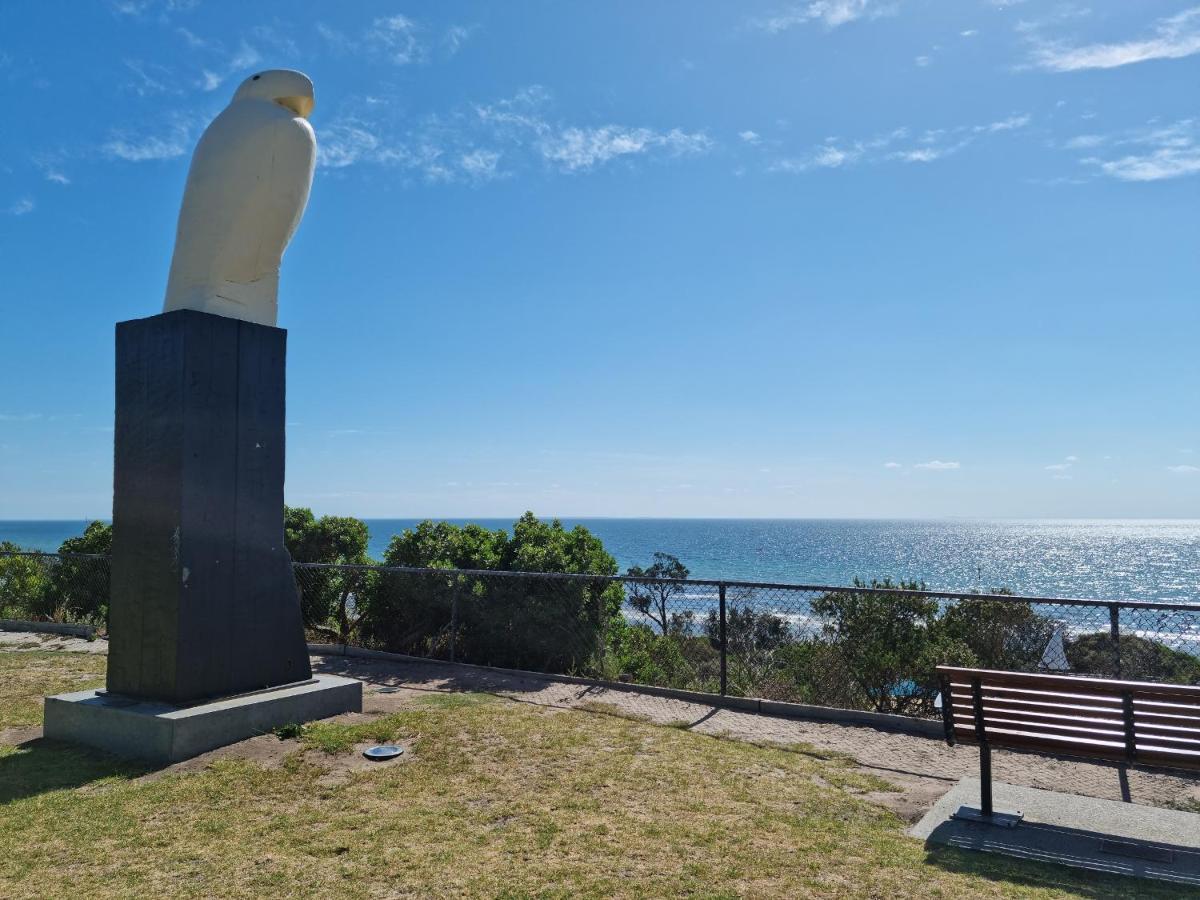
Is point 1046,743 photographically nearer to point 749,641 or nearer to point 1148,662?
point 1148,662

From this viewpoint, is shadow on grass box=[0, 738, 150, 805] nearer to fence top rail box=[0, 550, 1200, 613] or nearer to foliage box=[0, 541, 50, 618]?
fence top rail box=[0, 550, 1200, 613]

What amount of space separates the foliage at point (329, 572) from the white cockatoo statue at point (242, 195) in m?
4.43

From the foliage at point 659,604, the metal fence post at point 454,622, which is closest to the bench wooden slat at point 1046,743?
the foliage at point 659,604

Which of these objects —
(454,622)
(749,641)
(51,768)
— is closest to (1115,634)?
(749,641)

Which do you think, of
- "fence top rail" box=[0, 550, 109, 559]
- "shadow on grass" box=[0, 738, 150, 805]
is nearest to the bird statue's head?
"shadow on grass" box=[0, 738, 150, 805]

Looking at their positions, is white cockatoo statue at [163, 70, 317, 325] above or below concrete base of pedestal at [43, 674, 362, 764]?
above

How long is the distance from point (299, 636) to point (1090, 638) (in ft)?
22.3

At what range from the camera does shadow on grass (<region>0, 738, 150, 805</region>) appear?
4852 millimetres

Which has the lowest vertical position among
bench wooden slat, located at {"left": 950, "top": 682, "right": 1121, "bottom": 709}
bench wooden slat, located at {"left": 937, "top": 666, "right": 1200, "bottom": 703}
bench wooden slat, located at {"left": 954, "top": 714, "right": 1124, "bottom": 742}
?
bench wooden slat, located at {"left": 954, "top": 714, "right": 1124, "bottom": 742}

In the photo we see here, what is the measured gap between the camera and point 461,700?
24.1 ft

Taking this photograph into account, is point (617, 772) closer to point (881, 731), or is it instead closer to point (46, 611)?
point (881, 731)

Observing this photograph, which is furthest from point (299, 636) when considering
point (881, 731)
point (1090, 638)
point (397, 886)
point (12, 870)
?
point (1090, 638)

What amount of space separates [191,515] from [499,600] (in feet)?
14.8

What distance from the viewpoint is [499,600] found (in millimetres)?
9797
